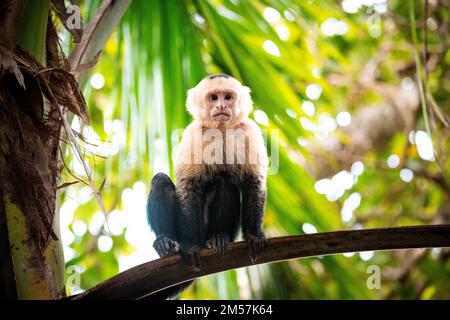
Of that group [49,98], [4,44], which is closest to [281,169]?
[49,98]

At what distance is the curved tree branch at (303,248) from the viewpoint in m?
1.65

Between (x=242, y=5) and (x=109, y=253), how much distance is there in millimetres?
2596

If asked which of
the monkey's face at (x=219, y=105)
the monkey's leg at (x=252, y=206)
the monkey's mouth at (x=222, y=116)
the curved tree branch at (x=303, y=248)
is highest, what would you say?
the monkey's face at (x=219, y=105)

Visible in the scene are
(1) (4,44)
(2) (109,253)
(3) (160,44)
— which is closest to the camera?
(1) (4,44)

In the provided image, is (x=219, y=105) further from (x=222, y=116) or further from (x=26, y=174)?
(x=26, y=174)

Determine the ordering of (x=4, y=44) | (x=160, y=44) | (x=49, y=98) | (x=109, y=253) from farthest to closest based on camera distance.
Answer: (x=109, y=253), (x=160, y=44), (x=49, y=98), (x=4, y=44)

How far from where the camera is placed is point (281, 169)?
8.83 ft

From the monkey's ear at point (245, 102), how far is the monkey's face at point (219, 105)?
0.05m

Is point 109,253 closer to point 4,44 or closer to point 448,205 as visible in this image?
point 448,205

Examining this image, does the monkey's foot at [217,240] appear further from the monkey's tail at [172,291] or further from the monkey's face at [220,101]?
the monkey's face at [220,101]

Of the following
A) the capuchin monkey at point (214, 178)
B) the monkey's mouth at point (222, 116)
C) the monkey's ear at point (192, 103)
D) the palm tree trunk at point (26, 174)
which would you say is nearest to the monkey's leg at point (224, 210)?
the capuchin monkey at point (214, 178)

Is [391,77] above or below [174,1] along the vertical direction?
above

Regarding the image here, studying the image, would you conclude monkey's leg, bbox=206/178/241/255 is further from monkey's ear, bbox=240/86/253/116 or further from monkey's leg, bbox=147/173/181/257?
monkey's ear, bbox=240/86/253/116

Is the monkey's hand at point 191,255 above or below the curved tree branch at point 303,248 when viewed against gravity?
above
